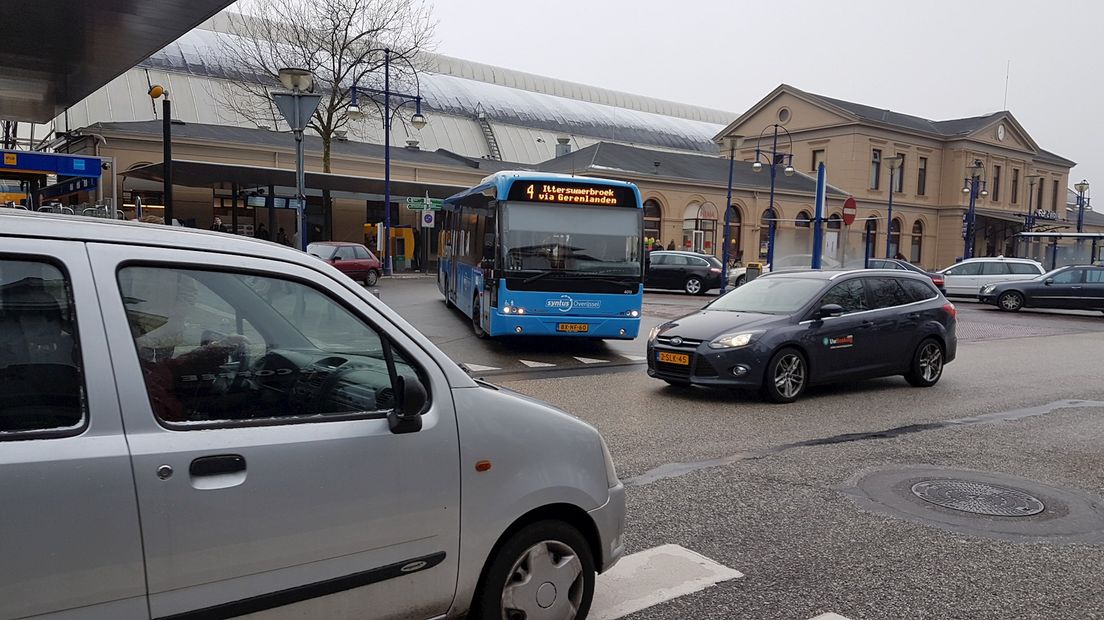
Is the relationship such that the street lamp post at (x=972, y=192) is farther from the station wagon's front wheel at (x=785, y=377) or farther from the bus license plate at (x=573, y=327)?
the station wagon's front wheel at (x=785, y=377)

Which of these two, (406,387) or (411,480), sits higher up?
(406,387)

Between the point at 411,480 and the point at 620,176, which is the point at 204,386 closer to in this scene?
the point at 411,480

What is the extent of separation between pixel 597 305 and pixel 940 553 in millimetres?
8889

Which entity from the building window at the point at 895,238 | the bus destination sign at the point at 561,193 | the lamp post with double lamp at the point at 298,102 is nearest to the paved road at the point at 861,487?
the bus destination sign at the point at 561,193

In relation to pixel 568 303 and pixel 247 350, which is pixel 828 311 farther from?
pixel 247 350

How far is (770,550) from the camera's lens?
4.81 m

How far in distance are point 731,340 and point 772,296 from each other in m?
1.32

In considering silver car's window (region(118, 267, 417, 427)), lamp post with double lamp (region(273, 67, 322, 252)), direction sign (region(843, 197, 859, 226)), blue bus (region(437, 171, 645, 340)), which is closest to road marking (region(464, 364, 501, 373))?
blue bus (region(437, 171, 645, 340))

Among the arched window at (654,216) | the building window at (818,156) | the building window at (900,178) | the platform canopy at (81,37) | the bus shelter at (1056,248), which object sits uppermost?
the building window at (818,156)

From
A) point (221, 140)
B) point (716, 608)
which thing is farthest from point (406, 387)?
point (221, 140)

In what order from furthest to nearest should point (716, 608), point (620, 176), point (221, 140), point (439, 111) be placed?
point (439, 111) < point (620, 176) < point (221, 140) < point (716, 608)

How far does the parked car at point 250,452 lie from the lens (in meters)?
2.34

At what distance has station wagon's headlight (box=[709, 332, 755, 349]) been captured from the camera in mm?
9516

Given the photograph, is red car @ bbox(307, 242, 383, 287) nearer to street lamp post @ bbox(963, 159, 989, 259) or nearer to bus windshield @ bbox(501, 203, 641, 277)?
bus windshield @ bbox(501, 203, 641, 277)
